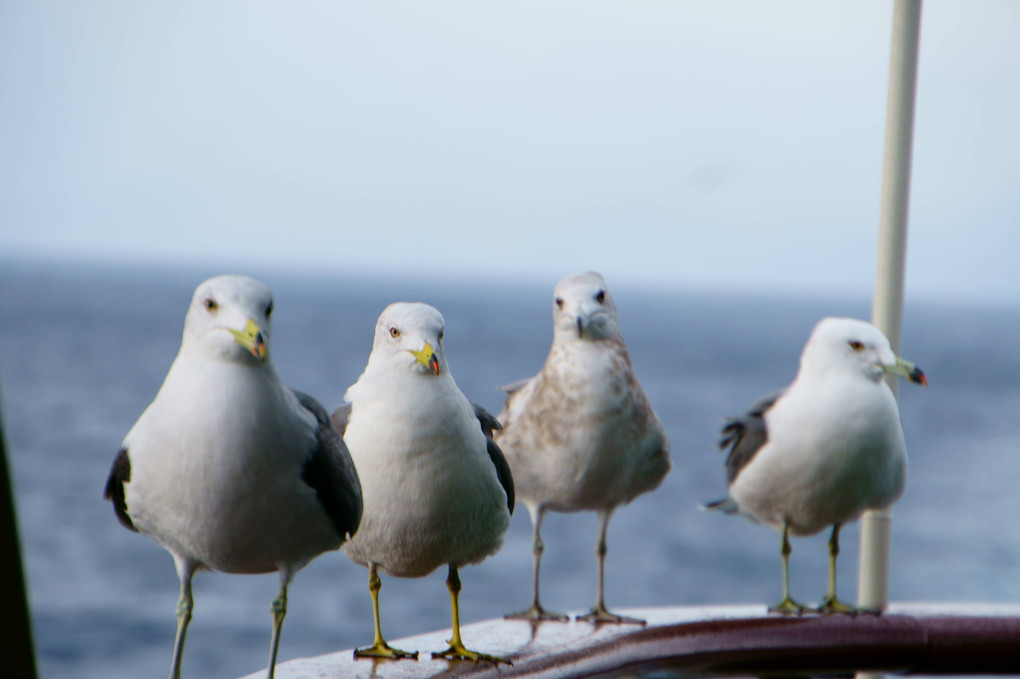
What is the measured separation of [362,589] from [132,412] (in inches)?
291

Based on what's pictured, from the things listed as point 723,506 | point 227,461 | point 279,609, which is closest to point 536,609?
point 723,506

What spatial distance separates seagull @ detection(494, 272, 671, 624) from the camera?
4.86 feet

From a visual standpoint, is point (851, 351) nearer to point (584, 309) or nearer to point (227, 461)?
point (584, 309)

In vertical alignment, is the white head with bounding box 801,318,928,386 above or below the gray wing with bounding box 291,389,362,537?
above

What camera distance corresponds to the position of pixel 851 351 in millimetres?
1555

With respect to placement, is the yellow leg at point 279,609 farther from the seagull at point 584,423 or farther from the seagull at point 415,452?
the seagull at point 584,423

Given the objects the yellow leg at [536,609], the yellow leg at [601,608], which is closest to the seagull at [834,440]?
the yellow leg at [601,608]

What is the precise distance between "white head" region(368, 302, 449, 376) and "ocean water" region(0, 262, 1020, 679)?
51 centimetres

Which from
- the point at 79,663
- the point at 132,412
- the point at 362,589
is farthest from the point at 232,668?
the point at 132,412

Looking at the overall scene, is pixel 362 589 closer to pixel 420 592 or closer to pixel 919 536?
pixel 420 592

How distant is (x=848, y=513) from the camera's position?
156 cm

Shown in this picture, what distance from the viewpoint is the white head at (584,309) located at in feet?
4.88

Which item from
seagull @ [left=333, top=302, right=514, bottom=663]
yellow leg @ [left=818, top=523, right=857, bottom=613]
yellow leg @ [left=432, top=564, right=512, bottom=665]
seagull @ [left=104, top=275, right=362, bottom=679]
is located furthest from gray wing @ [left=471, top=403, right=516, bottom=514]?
yellow leg @ [left=818, top=523, right=857, bottom=613]

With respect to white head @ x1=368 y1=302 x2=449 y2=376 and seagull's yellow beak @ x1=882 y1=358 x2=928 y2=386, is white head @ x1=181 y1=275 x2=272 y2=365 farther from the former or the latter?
seagull's yellow beak @ x1=882 y1=358 x2=928 y2=386
